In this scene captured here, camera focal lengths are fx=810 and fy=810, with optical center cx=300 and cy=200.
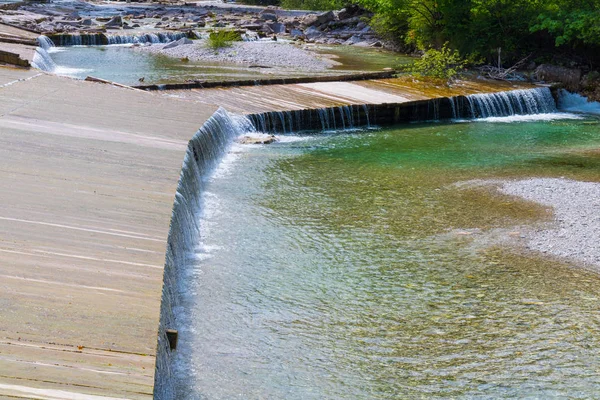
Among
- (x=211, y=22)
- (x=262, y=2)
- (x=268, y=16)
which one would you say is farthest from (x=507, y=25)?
(x=262, y=2)

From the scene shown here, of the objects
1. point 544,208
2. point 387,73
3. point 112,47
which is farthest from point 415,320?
point 112,47

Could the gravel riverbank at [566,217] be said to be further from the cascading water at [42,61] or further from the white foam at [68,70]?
the white foam at [68,70]

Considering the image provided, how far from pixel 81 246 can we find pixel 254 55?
20770mm

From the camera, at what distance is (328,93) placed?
18953 mm

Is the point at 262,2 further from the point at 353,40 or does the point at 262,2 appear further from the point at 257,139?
the point at 257,139

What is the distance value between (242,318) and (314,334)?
28.7 inches

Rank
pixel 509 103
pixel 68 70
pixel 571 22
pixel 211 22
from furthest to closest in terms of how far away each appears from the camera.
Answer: pixel 211 22
pixel 571 22
pixel 68 70
pixel 509 103

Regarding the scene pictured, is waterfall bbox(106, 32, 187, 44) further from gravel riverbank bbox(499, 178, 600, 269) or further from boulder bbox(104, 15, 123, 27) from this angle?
gravel riverbank bbox(499, 178, 600, 269)

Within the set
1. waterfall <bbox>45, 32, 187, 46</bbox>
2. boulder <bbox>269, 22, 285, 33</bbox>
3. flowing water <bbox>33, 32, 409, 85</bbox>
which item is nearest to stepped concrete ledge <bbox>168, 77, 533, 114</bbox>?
flowing water <bbox>33, 32, 409, 85</bbox>

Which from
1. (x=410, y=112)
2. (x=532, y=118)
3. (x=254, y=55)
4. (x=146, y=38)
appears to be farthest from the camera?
(x=146, y=38)

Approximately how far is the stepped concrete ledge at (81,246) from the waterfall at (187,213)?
1.03 ft

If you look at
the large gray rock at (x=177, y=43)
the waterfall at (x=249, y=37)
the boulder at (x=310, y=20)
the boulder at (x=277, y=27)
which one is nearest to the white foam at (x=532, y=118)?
the large gray rock at (x=177, y=43)

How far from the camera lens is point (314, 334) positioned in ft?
23.7

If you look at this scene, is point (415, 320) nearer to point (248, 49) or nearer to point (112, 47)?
point (248, 49)
